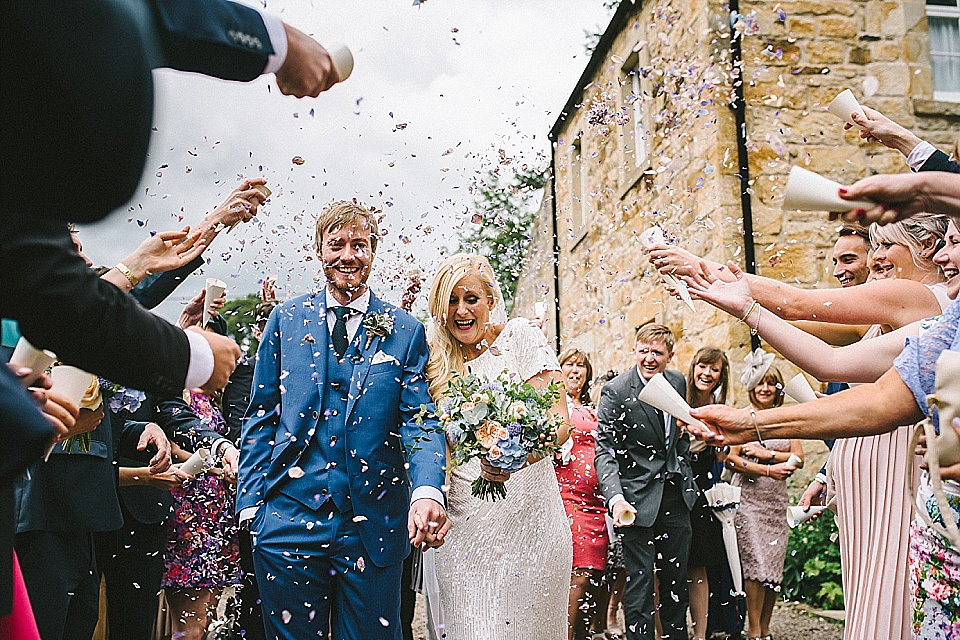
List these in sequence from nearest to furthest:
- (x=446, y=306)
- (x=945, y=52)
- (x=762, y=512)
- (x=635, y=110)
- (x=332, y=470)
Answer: (x=332, y=470), (x=446, y=306), (x=762, y=512), (x=945, y=52), (x=635, y=110)

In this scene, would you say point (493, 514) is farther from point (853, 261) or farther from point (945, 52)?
point (945, 52)

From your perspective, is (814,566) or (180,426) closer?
(180,426)

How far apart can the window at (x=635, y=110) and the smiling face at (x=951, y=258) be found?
281 inches

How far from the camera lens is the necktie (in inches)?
145

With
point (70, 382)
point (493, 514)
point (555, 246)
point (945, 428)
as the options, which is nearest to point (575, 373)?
point (493, 514)

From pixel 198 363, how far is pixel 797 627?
663 cm

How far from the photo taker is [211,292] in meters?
4.43

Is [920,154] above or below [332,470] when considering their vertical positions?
above

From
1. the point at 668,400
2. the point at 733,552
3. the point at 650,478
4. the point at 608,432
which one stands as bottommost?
the point at 733,552

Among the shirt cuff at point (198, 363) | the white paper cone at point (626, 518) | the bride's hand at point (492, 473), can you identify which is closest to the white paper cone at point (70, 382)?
the shirt cuff at point (198, 363)

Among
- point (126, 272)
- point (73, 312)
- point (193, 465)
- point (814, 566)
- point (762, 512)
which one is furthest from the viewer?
point (814, 566)

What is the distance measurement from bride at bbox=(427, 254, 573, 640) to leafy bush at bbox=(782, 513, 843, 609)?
4.24 metres

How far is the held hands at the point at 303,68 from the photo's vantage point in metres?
1.86

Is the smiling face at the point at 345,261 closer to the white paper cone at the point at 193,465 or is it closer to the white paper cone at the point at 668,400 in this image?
the white paper cone at the point at 193,465
